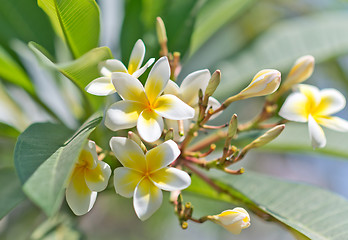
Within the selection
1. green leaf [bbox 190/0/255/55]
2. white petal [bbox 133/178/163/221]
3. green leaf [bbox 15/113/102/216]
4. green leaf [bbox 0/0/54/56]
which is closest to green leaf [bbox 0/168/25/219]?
green leaf [bbox 15/113/102/216]

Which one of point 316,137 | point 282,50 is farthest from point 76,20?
point 282,50

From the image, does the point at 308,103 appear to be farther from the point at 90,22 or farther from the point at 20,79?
the point at 20,79

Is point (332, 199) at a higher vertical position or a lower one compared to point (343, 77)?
higher

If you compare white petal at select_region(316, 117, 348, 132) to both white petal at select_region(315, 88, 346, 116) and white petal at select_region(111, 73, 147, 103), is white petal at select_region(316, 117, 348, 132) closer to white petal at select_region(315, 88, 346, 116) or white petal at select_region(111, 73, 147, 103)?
white petal at select_region(315, 88, 346, 116)

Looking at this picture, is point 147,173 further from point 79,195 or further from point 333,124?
point 333,124

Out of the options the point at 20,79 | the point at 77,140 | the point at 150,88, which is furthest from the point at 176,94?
the point at 20,79

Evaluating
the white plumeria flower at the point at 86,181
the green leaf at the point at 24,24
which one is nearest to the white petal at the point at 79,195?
the white plumeria flower at the point at 86,181
